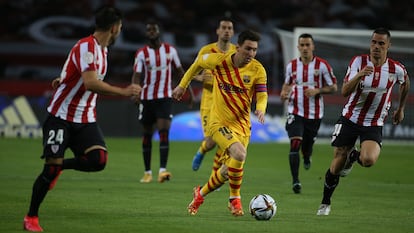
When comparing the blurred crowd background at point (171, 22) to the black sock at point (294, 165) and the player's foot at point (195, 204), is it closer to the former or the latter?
the black sock at point (294, 165)

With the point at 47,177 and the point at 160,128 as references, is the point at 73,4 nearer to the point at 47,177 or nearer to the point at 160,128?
the point at 160,128

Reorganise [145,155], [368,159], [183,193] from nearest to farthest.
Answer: [368,159]
[183,193]
[145,155]

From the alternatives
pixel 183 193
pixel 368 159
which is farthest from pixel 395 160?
pixel 368 159

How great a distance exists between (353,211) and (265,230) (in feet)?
7.39

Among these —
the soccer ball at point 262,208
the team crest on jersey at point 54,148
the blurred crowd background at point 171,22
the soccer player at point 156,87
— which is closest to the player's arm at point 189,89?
the soccer player at point 156,87

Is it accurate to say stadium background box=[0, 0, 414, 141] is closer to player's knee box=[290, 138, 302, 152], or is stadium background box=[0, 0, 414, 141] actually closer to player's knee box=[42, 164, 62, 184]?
player's knee box=[290, 138, 302, 152]

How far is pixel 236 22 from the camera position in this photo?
3003 centimetres

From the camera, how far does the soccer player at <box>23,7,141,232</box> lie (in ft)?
26.8

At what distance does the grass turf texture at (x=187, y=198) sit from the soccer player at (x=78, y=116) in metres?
0.53

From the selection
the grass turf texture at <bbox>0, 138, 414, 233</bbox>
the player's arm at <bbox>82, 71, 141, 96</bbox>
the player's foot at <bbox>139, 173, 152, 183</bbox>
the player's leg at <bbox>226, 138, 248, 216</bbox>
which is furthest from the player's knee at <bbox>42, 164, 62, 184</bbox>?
the player's foot at <bbox>139, 173, 152, 183</bbox>

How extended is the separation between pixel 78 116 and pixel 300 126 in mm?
5467

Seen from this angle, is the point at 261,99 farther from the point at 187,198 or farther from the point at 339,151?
the point at 187,198

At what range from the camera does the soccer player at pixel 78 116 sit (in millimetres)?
8164

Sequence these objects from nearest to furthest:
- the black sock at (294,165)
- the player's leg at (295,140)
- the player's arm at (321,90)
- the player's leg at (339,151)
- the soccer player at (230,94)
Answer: the soccer player at (230,94) → the player's leg at (339,151) → the black sock at (294,165) → the player's leg at (295,140) → the player's arm at (321,90)
